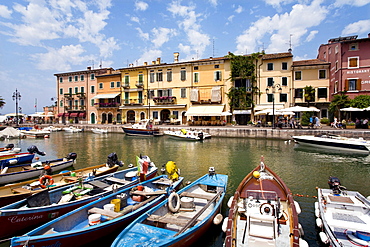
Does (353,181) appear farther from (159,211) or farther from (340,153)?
(159,211)

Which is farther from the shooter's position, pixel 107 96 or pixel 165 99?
pixel 107 96

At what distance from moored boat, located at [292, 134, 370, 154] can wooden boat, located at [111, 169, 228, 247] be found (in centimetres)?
1764

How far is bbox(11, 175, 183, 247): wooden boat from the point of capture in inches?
201

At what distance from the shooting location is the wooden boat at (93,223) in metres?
5.11

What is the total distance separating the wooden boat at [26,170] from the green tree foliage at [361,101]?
3054 cm

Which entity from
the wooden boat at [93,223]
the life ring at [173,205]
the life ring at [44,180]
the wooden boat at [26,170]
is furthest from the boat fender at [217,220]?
the wooden boat at [26,170]

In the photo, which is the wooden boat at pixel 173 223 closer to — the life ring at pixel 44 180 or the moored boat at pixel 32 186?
the moored boat at pixel 32 186

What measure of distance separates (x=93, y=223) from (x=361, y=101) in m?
31.8

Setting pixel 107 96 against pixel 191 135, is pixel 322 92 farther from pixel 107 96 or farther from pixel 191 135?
pixel 107 96

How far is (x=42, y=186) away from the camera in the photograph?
8.76m

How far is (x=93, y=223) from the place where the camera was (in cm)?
602

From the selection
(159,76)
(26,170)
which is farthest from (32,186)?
(159,76)

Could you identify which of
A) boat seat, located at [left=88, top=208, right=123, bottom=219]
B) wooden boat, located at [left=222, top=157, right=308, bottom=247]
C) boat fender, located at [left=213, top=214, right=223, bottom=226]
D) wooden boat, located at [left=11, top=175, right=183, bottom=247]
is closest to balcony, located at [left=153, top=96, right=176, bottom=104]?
wooden boat, located at [left=11, top=175, right=183, bottom=247]

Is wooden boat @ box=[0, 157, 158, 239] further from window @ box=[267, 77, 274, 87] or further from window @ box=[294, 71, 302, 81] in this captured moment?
window @ box=[294, 71, 302, 81]
